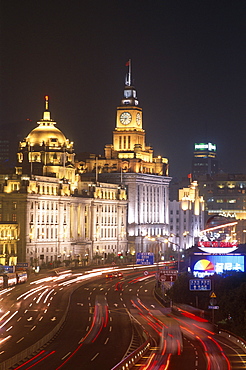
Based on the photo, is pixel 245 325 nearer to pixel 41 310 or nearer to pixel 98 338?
pixel 98 338

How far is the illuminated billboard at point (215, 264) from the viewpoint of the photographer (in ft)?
Answer: 458

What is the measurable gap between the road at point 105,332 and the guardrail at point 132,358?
0.69 metres

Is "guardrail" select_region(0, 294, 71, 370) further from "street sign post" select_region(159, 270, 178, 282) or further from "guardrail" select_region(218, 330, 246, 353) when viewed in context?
"street sign post" select_region(159, 270, 178, 282)

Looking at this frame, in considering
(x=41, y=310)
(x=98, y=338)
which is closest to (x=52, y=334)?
(x=98, y=338)

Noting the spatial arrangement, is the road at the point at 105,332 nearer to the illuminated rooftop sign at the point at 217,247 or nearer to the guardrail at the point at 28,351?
the guardrail at the point at 28,351

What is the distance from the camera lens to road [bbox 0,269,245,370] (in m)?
76.9

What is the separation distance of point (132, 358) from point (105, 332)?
20.8m

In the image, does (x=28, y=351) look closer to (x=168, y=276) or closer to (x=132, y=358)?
(x=132, y=358)

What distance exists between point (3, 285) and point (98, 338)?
185ft

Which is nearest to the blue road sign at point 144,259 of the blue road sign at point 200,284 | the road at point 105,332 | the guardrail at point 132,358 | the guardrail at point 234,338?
the road at point 105,332

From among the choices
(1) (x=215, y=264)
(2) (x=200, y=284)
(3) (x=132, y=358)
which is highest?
(1) (x=215, y=264)

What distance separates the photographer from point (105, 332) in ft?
314

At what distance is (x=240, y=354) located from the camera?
270ft

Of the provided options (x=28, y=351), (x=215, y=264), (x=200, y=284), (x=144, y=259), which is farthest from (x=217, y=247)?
(x=28, y=351)
